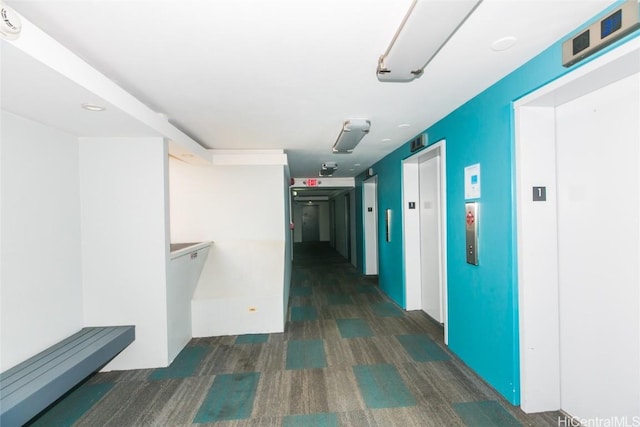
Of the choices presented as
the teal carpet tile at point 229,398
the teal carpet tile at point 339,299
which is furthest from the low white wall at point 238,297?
the teal carpet tile at point 339,299

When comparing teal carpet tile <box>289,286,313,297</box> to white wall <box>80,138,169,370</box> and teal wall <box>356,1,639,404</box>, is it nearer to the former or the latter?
white wall <box>80,138,169,370</box>

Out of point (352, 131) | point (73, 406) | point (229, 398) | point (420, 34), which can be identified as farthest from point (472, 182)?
point (73, 406)

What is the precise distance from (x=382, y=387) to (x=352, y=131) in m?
2.68

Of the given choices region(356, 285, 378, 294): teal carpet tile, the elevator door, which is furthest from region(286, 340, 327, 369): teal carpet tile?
the elevator door

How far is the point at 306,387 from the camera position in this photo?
258 cm

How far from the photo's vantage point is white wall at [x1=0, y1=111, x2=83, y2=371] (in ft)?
6.93

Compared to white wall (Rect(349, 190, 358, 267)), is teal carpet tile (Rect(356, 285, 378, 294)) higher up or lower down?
lower down

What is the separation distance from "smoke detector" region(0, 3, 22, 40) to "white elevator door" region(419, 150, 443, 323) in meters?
4.05

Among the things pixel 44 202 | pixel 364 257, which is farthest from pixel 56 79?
pixel 364 257

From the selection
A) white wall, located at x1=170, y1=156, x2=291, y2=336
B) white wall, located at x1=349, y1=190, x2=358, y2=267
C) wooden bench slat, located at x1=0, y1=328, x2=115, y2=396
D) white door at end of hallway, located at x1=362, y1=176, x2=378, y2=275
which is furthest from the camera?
white wall, located at x1=349, y1=190, x2=358, y2=267

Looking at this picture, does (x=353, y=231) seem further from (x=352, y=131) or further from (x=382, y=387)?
(x=382, y=387)

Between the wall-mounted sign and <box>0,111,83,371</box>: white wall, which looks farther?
the wall-mounted sign

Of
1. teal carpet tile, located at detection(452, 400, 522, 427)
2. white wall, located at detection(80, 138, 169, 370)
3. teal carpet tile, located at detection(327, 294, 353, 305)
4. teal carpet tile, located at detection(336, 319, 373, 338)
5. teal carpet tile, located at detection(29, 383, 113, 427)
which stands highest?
white wall, located at detection(80, 138, 169, 370)

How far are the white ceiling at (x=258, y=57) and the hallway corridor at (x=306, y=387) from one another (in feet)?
8.13
